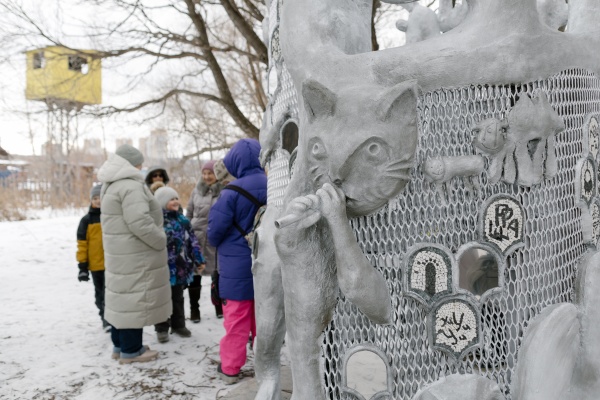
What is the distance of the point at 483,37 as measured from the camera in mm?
1919

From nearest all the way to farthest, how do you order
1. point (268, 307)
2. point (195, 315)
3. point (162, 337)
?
point (268, 307), point (162, 337), point (195, 315)

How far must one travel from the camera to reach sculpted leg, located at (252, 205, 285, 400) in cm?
254

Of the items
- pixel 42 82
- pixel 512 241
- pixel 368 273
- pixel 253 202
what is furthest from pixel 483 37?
pixel 42 82

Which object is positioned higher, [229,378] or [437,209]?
[437,209]

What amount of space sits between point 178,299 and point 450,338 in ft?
12.1

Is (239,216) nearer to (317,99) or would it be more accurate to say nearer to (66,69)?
(317,99)

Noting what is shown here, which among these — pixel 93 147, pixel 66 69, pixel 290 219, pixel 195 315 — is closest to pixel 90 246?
pixel 195 315

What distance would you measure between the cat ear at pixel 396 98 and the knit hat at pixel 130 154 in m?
3.38

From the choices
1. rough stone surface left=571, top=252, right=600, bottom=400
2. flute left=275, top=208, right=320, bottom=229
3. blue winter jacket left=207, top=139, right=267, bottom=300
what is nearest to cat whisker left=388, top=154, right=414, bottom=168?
flute left=275, top=208, right=320, bottom=229

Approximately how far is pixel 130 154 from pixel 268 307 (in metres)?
2.71

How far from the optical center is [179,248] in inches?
202

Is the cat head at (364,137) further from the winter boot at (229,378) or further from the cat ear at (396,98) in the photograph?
the winter boot at (229,378)

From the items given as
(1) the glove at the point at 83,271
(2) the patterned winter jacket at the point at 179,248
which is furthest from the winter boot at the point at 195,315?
(1) the glove at the point at 83,271

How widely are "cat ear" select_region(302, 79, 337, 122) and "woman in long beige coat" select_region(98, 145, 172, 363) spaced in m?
2.84
